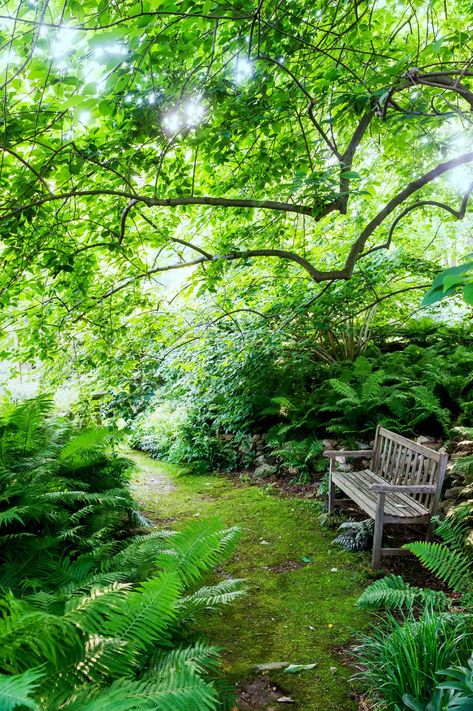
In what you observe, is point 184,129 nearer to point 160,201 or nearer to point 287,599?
point 160,201

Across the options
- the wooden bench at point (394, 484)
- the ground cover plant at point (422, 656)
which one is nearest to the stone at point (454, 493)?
the wooden bench at point (394, 484)

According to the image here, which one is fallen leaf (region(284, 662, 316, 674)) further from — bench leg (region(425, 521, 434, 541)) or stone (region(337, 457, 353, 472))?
stone (region(337, 457, 353, 472))

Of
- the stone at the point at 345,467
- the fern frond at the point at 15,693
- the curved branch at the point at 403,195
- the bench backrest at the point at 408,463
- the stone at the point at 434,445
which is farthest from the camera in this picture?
the stone at the point at 345,467

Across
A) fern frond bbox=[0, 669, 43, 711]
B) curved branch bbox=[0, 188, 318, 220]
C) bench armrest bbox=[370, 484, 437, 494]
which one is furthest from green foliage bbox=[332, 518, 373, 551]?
fern frond bbox=[0, 669, 43, 711]

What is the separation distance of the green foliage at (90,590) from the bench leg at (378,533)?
1199mm

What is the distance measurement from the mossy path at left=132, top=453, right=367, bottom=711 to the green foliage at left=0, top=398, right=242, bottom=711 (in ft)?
0.80

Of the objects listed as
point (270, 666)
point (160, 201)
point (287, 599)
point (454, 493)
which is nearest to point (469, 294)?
point (270, 666)

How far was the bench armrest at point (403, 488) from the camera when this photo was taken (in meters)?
3.64

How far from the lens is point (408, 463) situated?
4262mm

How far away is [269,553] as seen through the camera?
4.25 m

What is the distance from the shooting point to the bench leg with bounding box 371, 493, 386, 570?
146 inches

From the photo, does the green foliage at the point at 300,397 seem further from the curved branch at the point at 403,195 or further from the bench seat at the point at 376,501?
the curved branch at the point at 403,195

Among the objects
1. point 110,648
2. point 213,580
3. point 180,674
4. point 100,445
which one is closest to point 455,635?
point 180,674

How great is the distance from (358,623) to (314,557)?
1030 millimetres
